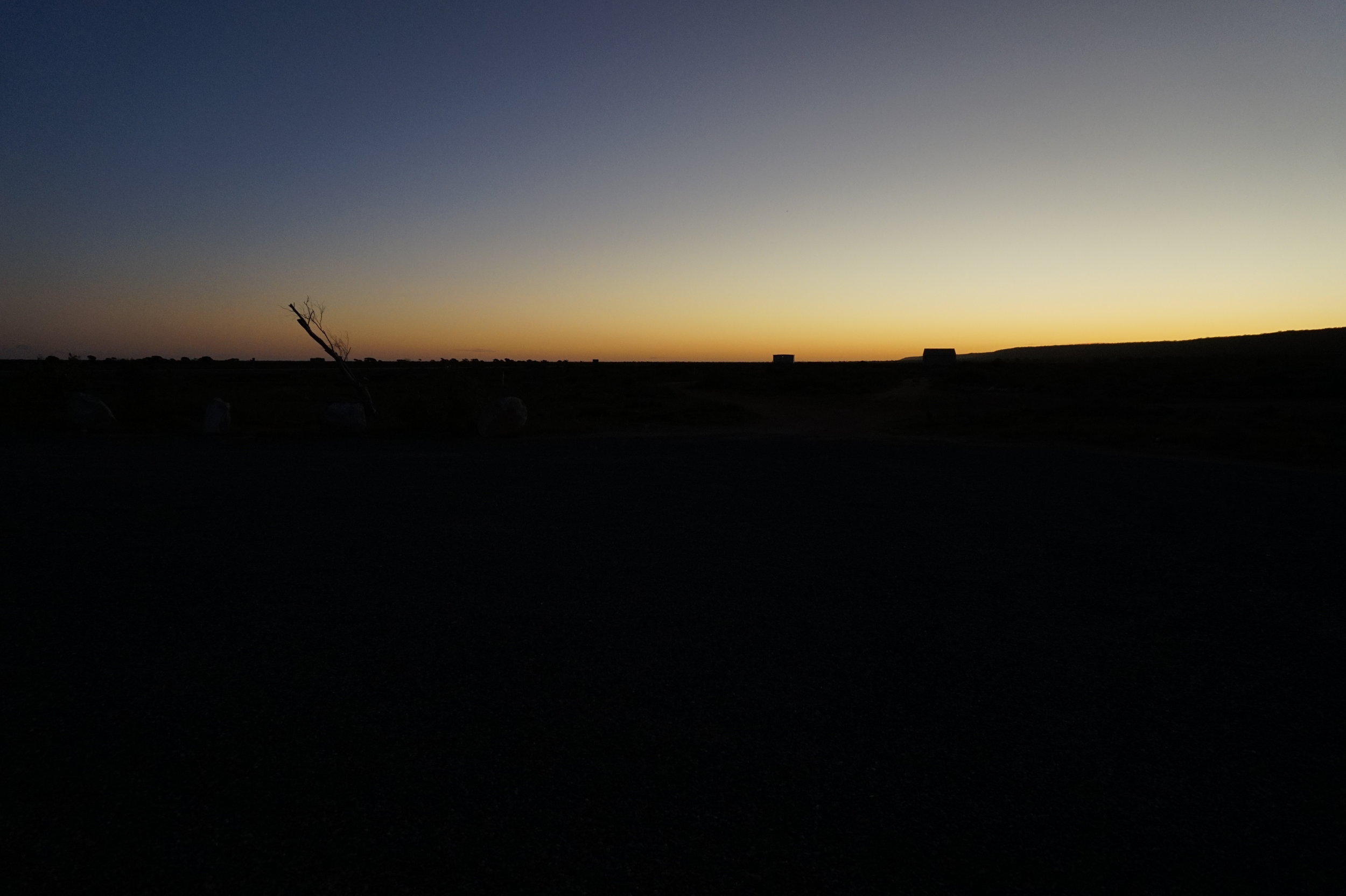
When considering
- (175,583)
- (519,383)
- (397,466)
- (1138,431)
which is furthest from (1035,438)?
(519,383)

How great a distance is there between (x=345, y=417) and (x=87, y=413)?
601 cm

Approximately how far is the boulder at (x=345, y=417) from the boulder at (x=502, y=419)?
2.80 meters

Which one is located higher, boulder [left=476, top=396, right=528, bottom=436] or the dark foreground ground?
boulder [left=476, top=396, right=528, bottom=436]

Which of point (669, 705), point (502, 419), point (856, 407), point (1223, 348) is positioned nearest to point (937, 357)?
point (856, 407)

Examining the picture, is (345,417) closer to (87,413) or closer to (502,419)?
(502,419)

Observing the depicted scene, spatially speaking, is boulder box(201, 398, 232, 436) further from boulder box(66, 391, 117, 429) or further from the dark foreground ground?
the dark foreground ground

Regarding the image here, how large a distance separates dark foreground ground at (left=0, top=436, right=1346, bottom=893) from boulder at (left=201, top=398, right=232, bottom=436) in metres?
10.4

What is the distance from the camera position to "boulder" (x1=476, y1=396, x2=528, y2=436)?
57.1 feet

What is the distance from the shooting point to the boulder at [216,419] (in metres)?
17.2

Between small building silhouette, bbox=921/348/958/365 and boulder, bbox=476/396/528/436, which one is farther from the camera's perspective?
small building silhouette, bbox=921/348/958/365

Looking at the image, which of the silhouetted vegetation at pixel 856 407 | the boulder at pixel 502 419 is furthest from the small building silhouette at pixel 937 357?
the boulder at pixel 502 419

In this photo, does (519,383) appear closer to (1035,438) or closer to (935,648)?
(1035,438)

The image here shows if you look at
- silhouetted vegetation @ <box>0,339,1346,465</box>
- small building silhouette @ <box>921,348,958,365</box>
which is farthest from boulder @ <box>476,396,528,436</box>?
small building silhouette @ <box>921,348,958,365</box>

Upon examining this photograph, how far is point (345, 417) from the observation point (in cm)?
1755
